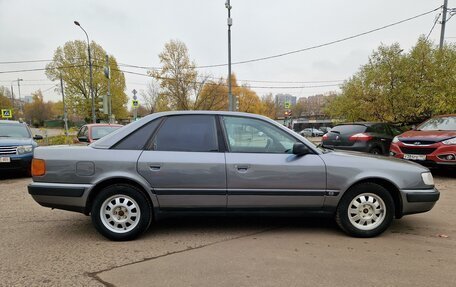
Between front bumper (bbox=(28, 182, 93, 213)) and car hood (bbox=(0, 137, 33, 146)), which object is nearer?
front bumper (bbox=(28, 182, 93, 213))

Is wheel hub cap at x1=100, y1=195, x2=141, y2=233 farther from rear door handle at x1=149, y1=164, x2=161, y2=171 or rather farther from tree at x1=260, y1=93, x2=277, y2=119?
tree at x1=260, y1=93, x2=277, y2=119

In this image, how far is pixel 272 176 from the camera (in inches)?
151

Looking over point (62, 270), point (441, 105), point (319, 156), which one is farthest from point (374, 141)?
point (62, 270)

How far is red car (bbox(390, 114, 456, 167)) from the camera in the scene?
730 cm

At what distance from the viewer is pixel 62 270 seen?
3.12 meters

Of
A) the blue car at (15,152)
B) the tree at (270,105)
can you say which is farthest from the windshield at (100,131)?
the tree at (270,105)

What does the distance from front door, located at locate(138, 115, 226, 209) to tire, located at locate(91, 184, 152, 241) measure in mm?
233

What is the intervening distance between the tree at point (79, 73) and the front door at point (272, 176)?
42.2 meters

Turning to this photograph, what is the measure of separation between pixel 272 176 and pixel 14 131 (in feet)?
27.7

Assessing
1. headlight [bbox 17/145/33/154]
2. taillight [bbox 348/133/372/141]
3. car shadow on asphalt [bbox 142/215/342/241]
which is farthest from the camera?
taillight [bbox 348/133/372/141]

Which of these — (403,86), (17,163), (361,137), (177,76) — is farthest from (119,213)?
(177,76)

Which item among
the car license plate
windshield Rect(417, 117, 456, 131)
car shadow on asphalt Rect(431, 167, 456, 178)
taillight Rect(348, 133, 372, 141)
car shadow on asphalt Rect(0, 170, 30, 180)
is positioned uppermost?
windshield Rect(417, 117, 456, 131)

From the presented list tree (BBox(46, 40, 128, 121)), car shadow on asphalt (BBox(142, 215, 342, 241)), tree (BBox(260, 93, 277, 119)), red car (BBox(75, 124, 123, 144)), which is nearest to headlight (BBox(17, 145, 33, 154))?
red car (BBox(75, 124, 123, 144))

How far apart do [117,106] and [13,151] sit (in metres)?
38.9
